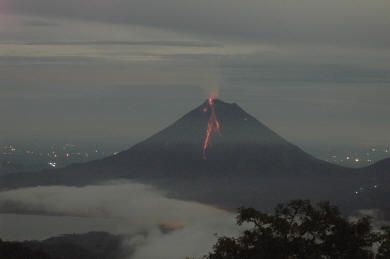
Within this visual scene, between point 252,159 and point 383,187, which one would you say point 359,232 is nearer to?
point 383,187

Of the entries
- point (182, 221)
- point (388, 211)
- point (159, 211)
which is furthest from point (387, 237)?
point (159, 211)

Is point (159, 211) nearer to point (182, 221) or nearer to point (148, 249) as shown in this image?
point (182, 221)

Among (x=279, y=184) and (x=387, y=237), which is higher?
(x=279, y=184)

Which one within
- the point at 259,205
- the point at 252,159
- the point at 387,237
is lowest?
the point at 387,237

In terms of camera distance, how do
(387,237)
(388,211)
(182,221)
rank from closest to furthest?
(387,237) → (388,211) → (182,221)

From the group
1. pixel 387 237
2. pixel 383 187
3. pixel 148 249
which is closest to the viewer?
pixel 387 237

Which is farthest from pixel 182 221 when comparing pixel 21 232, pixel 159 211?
pixel 21 232

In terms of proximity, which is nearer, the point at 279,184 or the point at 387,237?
the point at 387,237
